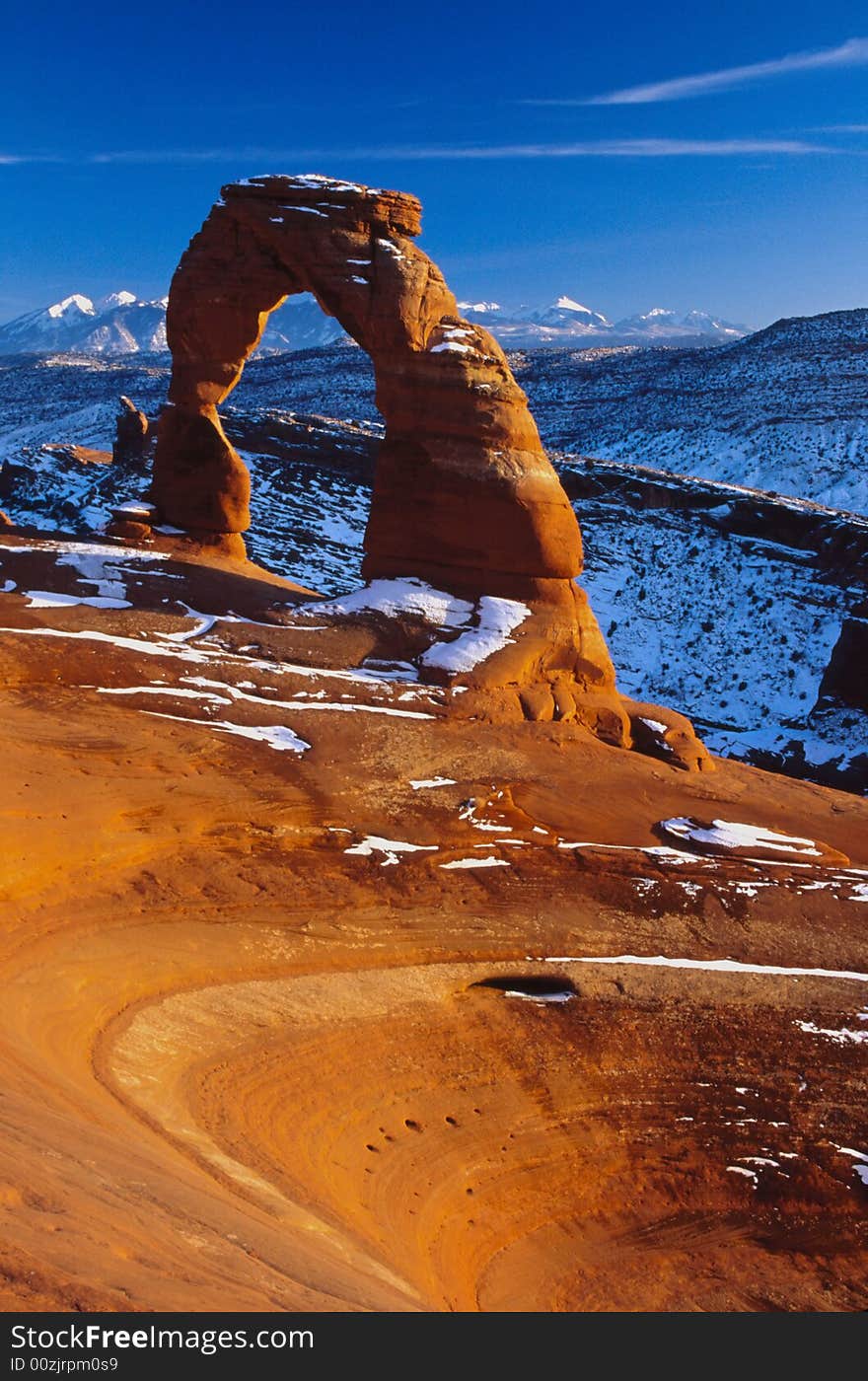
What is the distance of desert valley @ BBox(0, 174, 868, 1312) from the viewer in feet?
25.6

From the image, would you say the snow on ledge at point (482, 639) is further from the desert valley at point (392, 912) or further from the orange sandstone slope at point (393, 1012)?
the orange sandstone slope at point (393, 1012)

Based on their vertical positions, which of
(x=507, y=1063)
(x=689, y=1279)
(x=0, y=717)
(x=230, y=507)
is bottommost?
(x=689, y=1279)

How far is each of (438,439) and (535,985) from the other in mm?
12159

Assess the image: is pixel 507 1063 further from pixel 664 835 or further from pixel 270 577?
pixel 270 577

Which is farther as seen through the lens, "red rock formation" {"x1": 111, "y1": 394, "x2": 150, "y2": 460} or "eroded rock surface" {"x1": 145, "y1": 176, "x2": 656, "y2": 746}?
"red rock formation" {"x1": 111, "y1": 394, "x2": 150, "y2": 460}

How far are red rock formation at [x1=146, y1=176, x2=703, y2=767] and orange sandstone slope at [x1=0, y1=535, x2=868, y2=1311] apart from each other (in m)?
3.62

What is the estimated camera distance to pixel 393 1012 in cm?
1059

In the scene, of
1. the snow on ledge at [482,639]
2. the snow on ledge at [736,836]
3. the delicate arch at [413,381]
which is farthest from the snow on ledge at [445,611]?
the snow on ledge at [736,836]

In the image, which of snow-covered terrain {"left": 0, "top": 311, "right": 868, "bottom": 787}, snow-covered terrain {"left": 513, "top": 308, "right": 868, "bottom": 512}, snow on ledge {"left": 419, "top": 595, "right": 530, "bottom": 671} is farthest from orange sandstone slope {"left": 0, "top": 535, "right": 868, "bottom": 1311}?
snow-covered terrain {"left": 513, "top": 308, "right": 868, "bottom": 512}

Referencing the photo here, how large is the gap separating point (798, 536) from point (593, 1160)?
45967 mm

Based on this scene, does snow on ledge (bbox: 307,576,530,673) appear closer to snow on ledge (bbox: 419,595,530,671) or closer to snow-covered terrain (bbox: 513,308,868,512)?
snow on ledge (bbox: 419,595,530,671)

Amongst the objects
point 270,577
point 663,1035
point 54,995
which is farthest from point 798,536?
point 54,995

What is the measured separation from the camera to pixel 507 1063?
411 inches

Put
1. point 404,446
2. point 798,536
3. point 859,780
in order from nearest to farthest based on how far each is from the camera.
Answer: point 404,446, point 859,780, point 798,536
